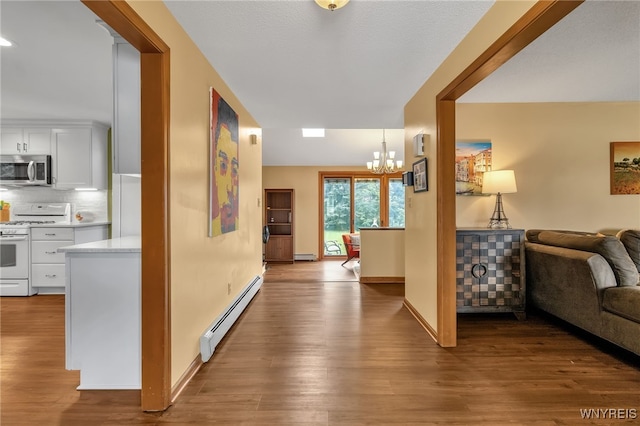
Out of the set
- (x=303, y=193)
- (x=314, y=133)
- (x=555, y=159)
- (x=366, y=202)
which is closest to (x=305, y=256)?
(x=303, y=193)

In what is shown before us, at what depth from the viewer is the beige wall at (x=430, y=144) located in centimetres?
182

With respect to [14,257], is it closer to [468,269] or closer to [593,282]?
[468,269]

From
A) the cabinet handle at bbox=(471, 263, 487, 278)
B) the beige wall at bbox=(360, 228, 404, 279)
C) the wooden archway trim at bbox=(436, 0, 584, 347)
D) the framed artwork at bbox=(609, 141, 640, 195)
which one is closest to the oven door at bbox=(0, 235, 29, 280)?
the beige wall at bbox=(360, 228, 404, 279)

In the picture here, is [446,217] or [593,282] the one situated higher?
[446,217]

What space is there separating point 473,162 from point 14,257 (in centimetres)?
612

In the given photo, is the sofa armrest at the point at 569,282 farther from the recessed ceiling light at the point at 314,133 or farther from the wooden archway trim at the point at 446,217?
the recessed ceiling light at the point at 314,133

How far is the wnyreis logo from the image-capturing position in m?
1.67

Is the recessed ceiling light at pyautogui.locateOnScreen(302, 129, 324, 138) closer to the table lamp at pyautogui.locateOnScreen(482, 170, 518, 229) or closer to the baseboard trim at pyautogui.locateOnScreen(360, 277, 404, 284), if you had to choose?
the baseboard trim at pyautogui.locateOnScreen(360, 277, 404, 284)

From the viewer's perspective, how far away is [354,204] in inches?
295

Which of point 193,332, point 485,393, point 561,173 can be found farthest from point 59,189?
point 561,173

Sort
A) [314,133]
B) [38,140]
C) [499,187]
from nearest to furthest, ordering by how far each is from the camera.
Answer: [499,187] → [38,140] → [314,133]

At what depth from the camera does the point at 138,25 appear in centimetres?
150

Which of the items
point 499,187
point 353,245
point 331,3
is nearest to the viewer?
point 331,3

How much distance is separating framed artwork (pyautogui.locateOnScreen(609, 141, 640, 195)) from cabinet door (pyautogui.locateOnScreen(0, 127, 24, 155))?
813cm
